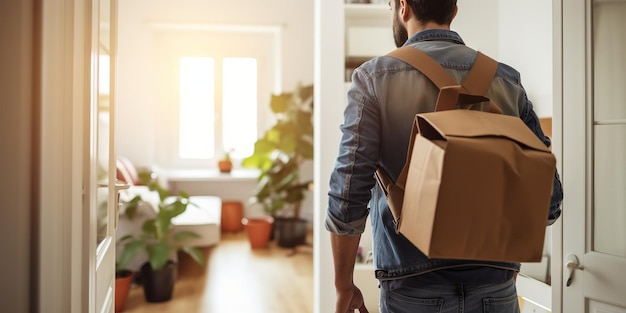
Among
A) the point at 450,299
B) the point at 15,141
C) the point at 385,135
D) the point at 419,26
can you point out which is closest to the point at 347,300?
the point at 450,299

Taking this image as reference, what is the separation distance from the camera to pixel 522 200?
0.90m

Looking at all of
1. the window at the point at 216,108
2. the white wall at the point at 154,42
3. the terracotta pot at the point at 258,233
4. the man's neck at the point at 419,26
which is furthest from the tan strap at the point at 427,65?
the window at the point at 216,108

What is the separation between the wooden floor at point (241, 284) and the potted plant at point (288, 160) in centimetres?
26

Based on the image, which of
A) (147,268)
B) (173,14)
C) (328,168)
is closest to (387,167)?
(328,168)

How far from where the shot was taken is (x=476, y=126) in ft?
3.00

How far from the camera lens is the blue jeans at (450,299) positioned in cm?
106

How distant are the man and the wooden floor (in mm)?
2331

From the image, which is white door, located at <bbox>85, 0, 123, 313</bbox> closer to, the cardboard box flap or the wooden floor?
the cardboard box flap

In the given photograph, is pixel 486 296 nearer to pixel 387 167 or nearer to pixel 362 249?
pixel 387 167

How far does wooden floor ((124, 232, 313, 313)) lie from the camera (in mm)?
3350

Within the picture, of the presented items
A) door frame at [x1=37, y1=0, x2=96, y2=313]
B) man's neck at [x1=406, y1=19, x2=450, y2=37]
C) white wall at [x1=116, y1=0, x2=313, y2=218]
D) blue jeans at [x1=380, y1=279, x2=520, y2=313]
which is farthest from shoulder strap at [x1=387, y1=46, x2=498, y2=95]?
white wall at [x1=116, y1=0, x2=313, y2=218]

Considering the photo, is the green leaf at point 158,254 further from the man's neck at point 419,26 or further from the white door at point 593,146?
the man's neck at point 419,26

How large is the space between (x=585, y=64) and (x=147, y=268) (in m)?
2.80

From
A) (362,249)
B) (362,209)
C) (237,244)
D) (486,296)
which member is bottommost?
(237,244)
